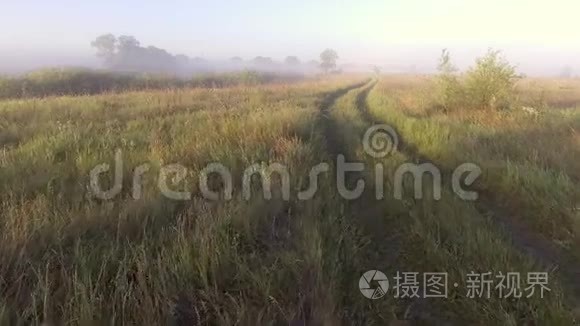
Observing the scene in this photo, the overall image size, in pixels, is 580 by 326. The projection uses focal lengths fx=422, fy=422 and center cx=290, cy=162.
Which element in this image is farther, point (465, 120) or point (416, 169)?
point (465, 120)

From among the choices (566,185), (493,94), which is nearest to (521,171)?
(566,185)

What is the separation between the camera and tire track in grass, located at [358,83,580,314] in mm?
3287

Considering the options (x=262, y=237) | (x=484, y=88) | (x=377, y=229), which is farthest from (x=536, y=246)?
(x=484, y=88)

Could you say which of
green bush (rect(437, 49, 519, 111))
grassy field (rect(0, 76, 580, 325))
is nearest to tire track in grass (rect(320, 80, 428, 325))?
grassy field (rect(0, 76, 580, 325))

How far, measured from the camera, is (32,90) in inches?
1097

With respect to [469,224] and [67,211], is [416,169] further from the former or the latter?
[67,211]

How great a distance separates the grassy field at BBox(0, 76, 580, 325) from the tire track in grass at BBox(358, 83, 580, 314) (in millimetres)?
19

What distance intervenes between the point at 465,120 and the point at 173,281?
9.60 m

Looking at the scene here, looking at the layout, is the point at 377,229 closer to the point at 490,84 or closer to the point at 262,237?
the point at 262,237

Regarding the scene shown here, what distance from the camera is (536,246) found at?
13.3 ft

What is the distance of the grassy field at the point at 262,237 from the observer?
8.27ft

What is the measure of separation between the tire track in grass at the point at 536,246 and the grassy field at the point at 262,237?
2 centimetres

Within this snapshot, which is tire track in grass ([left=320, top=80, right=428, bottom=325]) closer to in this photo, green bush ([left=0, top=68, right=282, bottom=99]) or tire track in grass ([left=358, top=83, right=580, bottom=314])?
tire track in grass ([left=358, top=83, right=580, bottom=314])

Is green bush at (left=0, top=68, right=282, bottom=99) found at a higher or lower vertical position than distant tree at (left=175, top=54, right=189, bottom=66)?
lower
